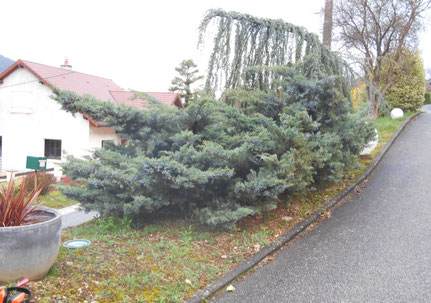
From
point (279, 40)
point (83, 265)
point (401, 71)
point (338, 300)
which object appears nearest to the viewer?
point (338, 300)

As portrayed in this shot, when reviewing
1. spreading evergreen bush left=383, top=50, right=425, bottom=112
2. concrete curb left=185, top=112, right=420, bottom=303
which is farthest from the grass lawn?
spreading evergreen bush left=383, top=50, right=425, bottom=112

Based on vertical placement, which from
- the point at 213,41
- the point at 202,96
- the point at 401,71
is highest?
the point at 401,71

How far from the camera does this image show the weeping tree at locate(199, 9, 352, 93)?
577 cm

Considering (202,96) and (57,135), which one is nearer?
(202,96)

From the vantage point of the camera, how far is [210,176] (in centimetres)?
375

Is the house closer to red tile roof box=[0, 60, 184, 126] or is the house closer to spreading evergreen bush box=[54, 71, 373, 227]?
red tile roof box=[0, 60, 184, 126]

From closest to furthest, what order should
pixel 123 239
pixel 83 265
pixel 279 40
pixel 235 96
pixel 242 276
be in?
pixel 83 265, pixel 242 276, pixel 123 239, pixel 235 96, pixel 279 40

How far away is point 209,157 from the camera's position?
157 inches

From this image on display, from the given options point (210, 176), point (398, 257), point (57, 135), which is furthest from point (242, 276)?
point (57, 135)

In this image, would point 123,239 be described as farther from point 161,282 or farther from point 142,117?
point 142,117

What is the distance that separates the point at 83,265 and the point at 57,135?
12505mm

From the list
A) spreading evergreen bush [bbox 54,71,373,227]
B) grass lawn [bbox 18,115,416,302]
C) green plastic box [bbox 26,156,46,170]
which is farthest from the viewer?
green plastic box [bbox 26,156,46,170]

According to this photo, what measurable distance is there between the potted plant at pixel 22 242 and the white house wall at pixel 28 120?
11816mm

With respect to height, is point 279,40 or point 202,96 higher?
point 279,40
